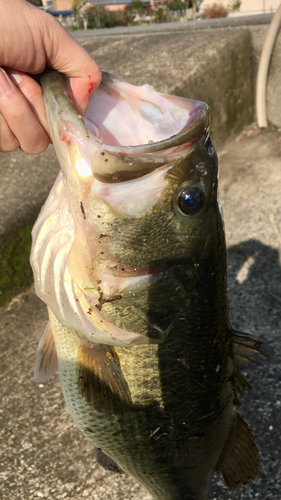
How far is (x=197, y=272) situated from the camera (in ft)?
4.38

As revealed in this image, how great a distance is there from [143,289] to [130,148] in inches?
15.3

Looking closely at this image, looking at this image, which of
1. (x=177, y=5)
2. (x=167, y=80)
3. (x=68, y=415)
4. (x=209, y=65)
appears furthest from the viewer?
(x=177, y=5)

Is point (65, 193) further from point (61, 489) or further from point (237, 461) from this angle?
point (61, 489)

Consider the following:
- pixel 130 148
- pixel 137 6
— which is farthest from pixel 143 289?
pixel 137 6

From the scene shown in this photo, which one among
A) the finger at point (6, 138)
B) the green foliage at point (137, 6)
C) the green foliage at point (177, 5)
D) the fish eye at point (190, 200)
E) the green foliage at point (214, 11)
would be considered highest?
the finger at point (6, 138)

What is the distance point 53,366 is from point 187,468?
0.57 m

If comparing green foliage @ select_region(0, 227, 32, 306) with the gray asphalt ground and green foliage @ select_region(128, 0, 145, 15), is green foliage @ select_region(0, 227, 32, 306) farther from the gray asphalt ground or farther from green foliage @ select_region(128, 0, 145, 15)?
green foliage @ select_region(128, 0, 145, 15)

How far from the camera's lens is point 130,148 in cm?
113

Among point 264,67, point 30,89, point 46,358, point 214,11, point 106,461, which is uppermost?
point 30,89

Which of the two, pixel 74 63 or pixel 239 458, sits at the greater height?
pixel 74 63

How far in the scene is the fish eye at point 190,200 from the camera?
1.21 meters

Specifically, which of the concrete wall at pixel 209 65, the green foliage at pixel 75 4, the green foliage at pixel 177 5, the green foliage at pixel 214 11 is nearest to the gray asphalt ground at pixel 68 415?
the concrete wall at pixel 209 65

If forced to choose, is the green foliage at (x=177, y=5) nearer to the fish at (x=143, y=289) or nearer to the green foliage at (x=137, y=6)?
the green foliage at (x=137, y=6)

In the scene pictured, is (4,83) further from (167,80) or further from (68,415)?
(167,80)
